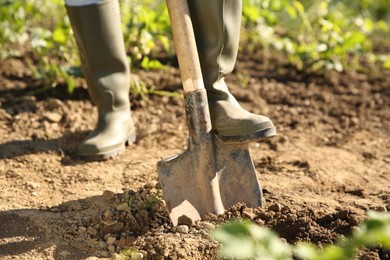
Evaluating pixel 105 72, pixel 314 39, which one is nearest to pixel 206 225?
pixel 105 72

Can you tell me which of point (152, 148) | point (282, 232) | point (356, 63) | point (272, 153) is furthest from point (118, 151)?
point (356, 63)

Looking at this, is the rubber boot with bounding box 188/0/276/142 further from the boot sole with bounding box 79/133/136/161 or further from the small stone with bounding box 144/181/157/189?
the boot sole with bounding box 79/133/136/161

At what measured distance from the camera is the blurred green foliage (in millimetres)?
3762

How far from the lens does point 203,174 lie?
2.46 m

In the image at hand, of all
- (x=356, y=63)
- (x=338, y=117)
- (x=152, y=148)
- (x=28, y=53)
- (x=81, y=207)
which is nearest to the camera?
(x=81, y=207)

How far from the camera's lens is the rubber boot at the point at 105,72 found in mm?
3010

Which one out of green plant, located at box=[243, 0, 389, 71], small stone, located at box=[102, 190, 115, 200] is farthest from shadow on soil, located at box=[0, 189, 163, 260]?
green plant, located at box=[243, 0, 389, 71]

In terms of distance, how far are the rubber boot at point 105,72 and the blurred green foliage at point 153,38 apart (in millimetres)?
458

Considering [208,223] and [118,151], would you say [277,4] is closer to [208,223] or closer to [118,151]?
[118,151]

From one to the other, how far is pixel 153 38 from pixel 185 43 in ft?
5.08

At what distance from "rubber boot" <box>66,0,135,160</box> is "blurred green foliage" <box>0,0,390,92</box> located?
458mm

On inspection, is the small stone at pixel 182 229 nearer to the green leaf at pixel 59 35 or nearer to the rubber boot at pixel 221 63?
the rubber boot at pixel 221 63

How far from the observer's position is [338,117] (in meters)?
3.82

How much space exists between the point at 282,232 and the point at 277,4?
2.33 m
